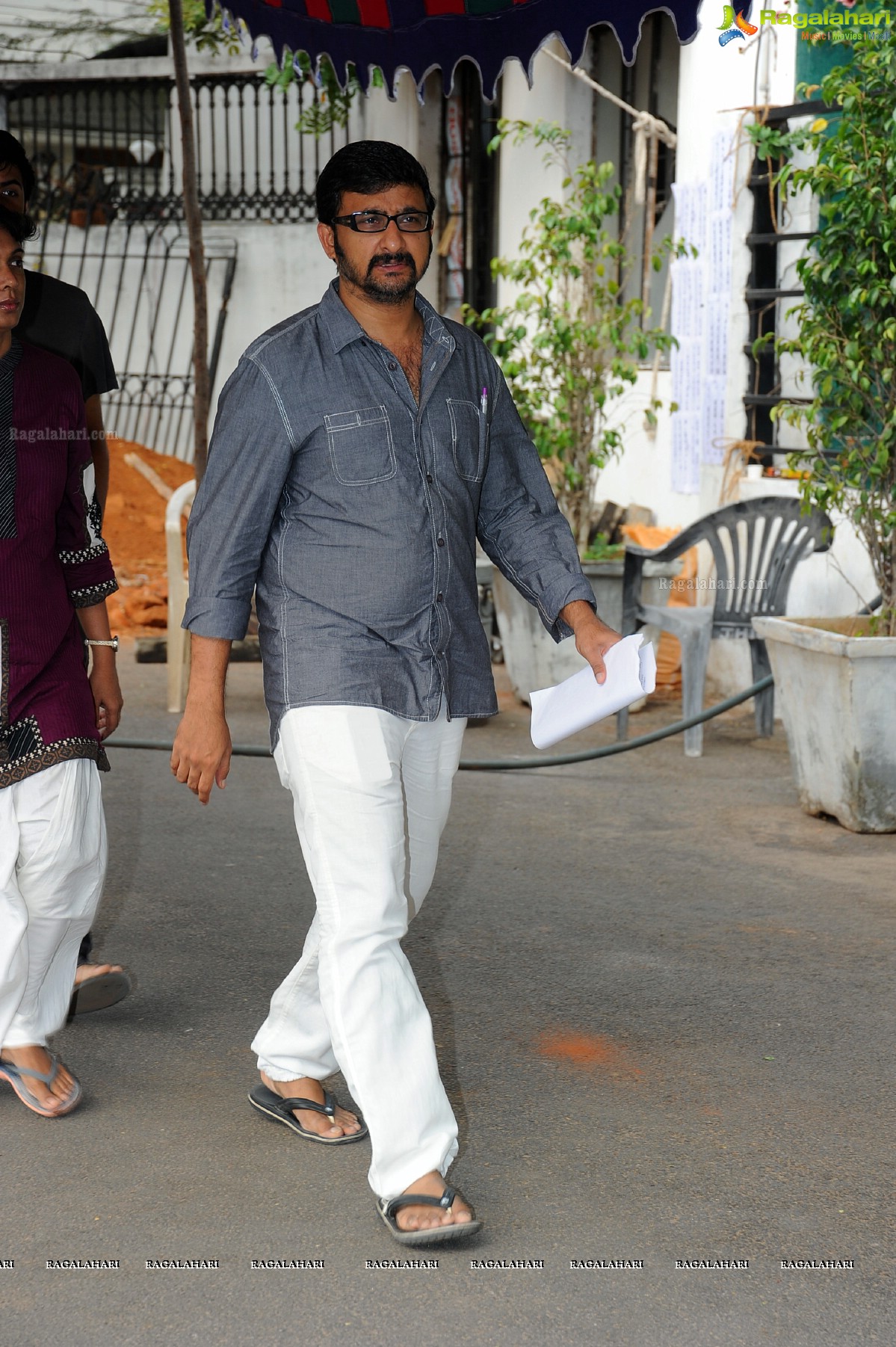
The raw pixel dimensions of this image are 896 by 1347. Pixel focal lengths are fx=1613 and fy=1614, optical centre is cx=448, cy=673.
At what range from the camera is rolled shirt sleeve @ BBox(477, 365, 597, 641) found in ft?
11.4

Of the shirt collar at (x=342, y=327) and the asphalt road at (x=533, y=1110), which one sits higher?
the shirt collar at (x=342, y=327)

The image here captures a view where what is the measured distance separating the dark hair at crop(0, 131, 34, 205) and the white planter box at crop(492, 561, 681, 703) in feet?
13.6

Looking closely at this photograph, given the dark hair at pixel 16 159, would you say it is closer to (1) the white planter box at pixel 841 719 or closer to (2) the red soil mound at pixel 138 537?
(1) the white planter box at pixel 841 719

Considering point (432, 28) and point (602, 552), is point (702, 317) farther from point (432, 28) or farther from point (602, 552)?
point (432, 28)

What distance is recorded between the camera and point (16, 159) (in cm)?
410

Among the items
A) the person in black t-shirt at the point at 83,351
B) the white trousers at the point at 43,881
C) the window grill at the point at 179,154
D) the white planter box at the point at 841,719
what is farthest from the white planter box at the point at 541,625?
the window grill at the point at 179,154

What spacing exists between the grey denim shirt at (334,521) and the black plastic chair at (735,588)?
4389 millimetres

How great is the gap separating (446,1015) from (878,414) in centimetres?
324

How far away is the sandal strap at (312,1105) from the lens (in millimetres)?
3562

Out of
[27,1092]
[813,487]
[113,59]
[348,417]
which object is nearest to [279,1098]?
[27,1092]

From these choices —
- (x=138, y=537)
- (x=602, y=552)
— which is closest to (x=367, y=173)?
(x=602, y=552)

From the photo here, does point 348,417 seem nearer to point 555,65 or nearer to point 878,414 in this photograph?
point 878,414

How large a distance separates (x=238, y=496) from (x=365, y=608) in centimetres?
33

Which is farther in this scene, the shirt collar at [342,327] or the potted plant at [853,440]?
the potted plant at [853,440]
